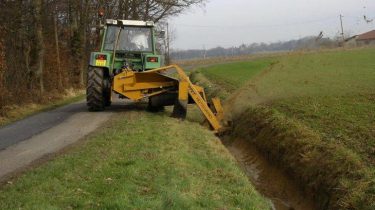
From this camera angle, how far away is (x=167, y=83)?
15.5m

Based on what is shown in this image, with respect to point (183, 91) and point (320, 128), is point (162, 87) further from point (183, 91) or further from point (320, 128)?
point (320, 128)

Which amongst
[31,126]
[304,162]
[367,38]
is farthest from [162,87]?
[367,38]

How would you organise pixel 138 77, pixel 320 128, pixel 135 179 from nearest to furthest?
pixel 135 179
pixel 320 128
pixel 138 77

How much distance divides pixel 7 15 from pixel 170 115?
929 cm

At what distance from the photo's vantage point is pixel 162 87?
1548 centimetres

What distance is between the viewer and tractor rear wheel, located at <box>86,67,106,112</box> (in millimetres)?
15578

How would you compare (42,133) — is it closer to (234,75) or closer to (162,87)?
(162,87)

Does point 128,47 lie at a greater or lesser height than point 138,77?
greater

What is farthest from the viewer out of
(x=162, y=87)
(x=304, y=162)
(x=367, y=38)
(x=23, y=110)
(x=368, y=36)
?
(x=368, y=36)

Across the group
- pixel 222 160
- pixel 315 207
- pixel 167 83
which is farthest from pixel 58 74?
pixel 315 207

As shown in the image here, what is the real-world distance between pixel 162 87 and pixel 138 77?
756mm

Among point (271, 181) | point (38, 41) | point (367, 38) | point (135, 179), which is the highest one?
point (367, 38)

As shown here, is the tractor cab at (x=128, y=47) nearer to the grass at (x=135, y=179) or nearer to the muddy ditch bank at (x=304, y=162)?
the muddy ditch bank at (x=304, y=162)

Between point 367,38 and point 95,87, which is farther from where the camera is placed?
point 367,38
